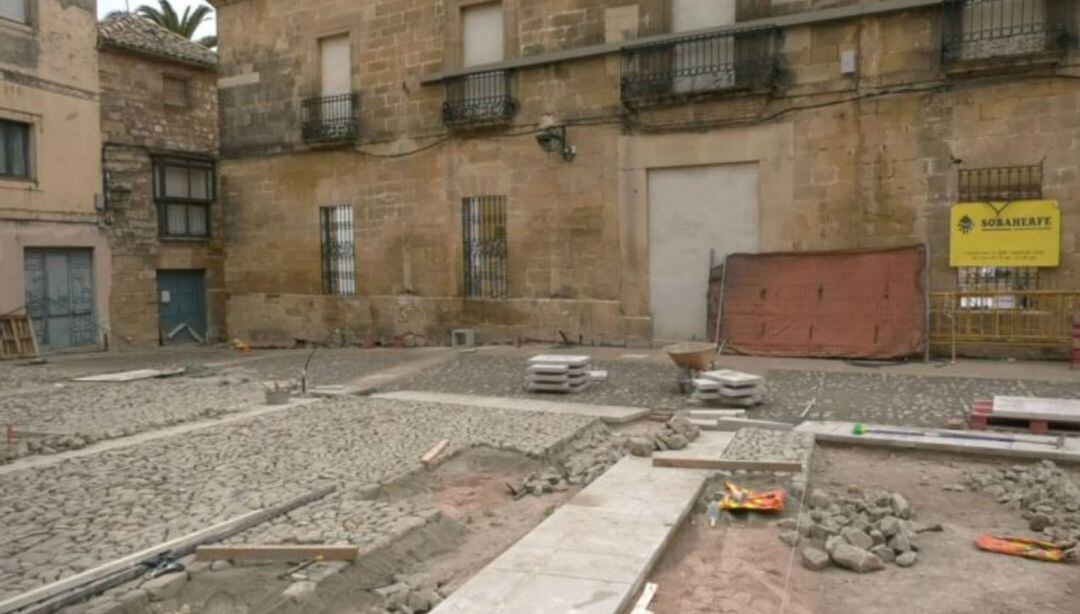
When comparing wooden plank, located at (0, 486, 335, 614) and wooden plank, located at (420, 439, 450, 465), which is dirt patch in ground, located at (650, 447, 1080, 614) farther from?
wooden plank, located at (0, 486, 335, 614)

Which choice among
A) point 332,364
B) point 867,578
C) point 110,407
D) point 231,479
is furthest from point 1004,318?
point 110,407

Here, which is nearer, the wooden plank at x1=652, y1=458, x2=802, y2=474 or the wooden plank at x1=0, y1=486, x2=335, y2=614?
the wooden plank at x1=0, y1=486, x2=335, y2=614

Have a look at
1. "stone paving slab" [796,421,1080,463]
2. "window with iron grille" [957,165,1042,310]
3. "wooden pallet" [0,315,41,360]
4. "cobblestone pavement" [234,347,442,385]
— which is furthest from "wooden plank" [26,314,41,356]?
"window with iron grille" [957,165,1042,310]

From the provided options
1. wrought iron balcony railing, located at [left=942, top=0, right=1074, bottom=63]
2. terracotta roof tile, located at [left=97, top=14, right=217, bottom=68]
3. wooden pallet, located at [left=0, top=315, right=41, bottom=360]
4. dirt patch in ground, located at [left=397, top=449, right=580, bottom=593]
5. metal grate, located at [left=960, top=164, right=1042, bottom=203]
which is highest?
terracotta roof tile, located at [left=97, top=14, right=217, bottom=68]

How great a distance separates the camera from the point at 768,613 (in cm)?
391

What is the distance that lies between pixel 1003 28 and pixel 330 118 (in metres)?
12.5

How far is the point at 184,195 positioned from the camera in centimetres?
2042

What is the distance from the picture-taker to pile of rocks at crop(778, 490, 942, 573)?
14.5 ft

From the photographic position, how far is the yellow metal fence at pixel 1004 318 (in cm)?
1095

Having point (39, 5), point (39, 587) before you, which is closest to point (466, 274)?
point (39, 5)

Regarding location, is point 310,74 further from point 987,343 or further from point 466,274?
point 987,343

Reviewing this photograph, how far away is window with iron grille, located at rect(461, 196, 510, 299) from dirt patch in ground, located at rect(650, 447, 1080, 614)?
35.0 ft

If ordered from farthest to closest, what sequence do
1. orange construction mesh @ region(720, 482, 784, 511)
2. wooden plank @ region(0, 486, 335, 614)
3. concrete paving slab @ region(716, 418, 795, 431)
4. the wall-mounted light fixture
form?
the wall-mounted light fixture, concrete paving slab @ region(716, 418, 795, 431), orange construction mesh @ region(720, 482, 784, 511), wooden plank @ region(0, 486, 335, 614)

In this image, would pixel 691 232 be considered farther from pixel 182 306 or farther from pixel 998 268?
pixel 182 306
